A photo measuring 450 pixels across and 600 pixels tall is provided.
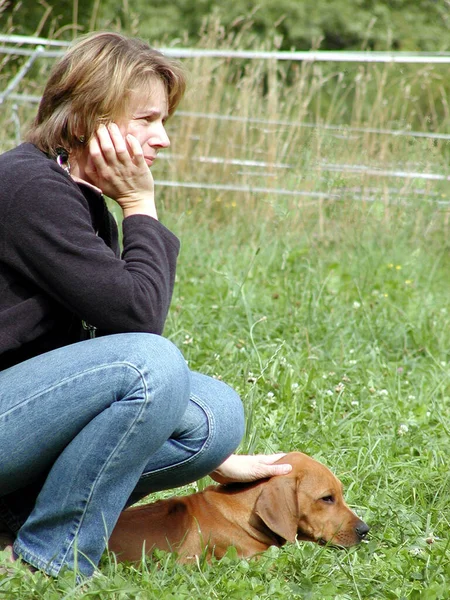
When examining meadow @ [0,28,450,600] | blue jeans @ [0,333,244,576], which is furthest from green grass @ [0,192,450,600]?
blue jeans @ [0,333,244,576]

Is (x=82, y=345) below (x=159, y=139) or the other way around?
below

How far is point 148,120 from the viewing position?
2607mm

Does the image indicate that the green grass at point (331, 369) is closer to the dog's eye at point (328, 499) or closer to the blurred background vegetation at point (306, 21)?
the dog's eye at point (328, 499)

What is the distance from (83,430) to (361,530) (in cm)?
98

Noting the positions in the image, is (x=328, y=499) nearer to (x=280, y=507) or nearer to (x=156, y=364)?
(x=280, y=507)

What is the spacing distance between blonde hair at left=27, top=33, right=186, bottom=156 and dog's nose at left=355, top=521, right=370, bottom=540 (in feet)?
4.69

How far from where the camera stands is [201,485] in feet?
9.94

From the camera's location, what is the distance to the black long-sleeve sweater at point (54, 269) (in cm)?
224

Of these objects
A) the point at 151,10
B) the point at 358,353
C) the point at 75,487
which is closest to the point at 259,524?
the point at 75,487

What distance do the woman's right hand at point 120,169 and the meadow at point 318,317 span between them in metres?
0.98

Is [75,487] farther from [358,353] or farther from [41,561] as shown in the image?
[358,353]

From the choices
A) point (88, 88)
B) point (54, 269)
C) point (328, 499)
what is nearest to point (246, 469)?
point (328, 499)

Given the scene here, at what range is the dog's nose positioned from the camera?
2715 mm

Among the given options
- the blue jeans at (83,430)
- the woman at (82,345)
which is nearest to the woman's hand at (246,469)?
the woman at (82,345)
